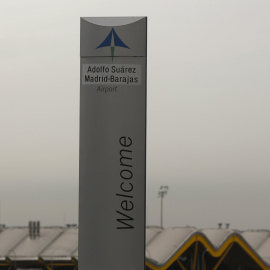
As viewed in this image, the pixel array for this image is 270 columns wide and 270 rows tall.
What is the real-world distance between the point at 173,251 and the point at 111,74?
2514 inches

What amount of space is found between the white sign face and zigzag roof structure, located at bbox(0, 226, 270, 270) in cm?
6087

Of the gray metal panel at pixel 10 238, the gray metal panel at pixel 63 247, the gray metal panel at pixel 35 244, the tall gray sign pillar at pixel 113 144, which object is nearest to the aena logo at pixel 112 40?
the tall gray sign pillar at pixel 113 144

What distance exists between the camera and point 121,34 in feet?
51.0

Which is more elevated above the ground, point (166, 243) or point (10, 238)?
point (166, 243)

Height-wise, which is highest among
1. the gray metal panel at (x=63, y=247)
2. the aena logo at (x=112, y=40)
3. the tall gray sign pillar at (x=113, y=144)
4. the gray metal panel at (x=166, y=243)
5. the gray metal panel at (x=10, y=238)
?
the aena logo at (x=112, y=40)

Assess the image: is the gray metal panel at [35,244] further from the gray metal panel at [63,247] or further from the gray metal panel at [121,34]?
the gray metal panel at [121,34]

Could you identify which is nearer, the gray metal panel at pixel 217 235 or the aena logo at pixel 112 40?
the aena logo at pixel 112 40

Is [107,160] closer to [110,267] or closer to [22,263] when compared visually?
[110,267]

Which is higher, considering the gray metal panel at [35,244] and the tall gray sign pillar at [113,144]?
the tall gray sign pillar at [113,144]

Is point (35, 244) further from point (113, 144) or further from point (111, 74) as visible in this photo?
point (111, 74)

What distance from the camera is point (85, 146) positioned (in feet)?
51.4

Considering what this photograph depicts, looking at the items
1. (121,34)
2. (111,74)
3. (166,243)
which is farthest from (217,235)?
(121,34)

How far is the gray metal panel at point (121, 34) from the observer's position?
51.0 ft

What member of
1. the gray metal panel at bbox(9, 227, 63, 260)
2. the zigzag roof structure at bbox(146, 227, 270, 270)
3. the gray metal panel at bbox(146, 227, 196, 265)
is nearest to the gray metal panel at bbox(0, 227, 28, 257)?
the gray metal panel at bbox(9, 227, 63, 260)
